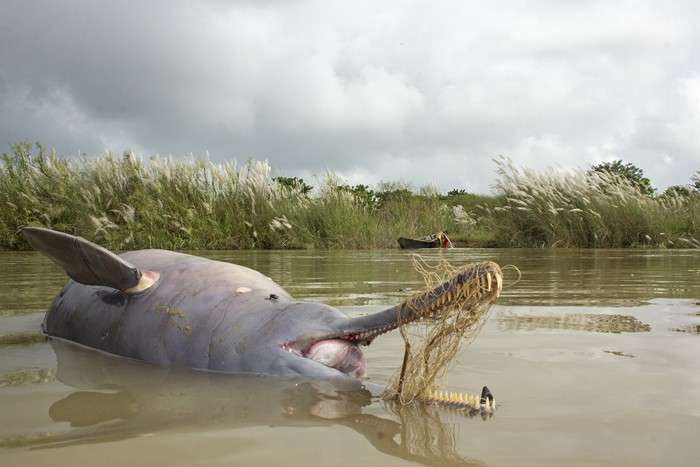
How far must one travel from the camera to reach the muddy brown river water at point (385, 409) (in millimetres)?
1973

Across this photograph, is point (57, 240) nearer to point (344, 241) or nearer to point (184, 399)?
point (184, 399)

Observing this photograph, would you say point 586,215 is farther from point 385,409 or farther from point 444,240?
point 385,409

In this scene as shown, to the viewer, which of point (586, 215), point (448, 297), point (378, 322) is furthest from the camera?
point (586, 215)

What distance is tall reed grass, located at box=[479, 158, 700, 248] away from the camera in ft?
57.7

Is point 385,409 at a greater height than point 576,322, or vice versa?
point 576,322

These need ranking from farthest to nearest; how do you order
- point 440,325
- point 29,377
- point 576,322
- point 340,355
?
1. point 576,322
2. point 29,377
3. point 340,355
4. point 440,325

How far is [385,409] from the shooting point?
2.46 m

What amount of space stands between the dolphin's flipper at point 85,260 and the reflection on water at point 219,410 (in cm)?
53

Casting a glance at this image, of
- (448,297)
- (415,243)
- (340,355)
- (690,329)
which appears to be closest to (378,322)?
(340,355)

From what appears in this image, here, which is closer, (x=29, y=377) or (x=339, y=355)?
(x=339, y=355)

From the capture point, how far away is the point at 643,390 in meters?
2.66

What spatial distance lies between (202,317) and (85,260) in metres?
0.62

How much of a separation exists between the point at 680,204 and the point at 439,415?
737 inches

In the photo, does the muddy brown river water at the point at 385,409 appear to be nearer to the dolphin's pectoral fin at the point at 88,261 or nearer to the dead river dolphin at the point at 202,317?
the dead river dolphin at the point at 202,317
